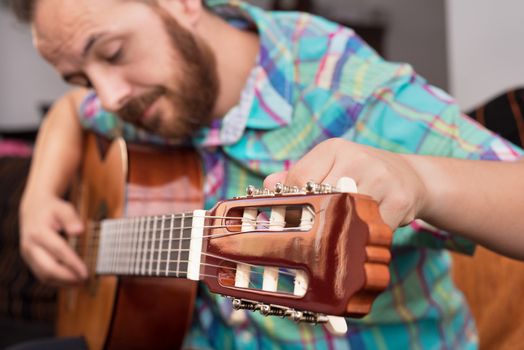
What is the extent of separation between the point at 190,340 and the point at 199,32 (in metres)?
0.56

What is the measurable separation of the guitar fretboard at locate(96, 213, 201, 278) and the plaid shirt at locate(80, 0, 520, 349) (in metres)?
0.17

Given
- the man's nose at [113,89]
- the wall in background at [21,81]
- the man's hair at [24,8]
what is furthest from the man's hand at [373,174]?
the wall in background at [21,81]

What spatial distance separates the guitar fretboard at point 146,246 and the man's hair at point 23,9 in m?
0.40

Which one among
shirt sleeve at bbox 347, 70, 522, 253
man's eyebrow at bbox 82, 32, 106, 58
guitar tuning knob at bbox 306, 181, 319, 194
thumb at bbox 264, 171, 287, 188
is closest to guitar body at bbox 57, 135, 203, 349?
man's eyebrow at bbox 82, 32, 106, 58

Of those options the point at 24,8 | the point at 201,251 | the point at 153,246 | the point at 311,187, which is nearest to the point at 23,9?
the point at 24,8

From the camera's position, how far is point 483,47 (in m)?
1.23

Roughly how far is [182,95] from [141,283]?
33 centimetres

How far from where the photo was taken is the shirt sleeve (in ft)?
2.60

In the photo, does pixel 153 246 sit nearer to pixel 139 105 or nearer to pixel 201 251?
pixel 201 251

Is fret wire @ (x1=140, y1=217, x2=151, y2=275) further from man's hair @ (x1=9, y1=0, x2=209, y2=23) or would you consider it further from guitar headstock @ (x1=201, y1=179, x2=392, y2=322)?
man's hair @ (x1=9, y1=0, x2=209, y2=23)

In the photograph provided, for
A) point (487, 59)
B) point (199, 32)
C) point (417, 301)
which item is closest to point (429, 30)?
point (487, 59)

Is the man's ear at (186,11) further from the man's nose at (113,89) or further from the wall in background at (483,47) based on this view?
the wall in background at (483,47)

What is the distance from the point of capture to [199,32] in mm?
1073

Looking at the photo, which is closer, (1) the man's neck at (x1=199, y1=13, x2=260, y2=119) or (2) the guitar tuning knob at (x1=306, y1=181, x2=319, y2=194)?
(2) the guitar tuning knob at (x1=306, y1=181, x2=319, y2=194)
